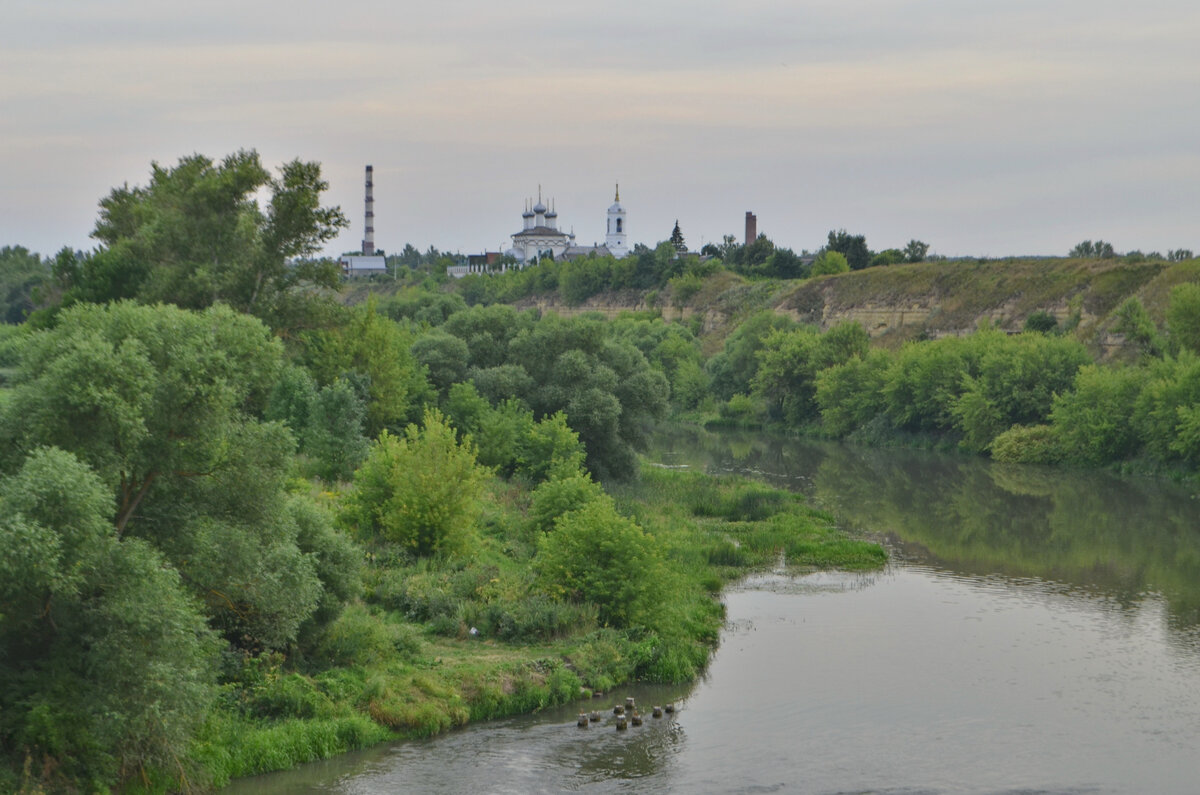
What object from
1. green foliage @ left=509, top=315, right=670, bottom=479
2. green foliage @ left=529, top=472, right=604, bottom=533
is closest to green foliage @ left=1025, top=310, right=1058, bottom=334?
green foliage @ left=509, top=315, right=670, bottom=479

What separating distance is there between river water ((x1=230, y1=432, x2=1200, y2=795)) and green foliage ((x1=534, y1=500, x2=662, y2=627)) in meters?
2.17

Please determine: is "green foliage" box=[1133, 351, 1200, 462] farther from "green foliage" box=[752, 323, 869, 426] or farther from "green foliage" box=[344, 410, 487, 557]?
"green foliage" box=[344, 410, 487, 557]

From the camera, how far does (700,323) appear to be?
11919 cm

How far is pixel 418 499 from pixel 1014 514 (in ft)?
87.2

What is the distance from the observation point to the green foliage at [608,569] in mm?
26188

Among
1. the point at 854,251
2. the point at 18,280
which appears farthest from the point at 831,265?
the point at 18,280

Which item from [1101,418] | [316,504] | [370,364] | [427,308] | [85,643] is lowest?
[85,643]

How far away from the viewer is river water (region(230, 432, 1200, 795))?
779 inches

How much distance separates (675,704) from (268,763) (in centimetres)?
783

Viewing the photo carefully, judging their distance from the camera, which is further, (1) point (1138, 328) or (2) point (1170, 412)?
(1) point (1138, 328)

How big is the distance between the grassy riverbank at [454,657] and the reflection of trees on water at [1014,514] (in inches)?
360

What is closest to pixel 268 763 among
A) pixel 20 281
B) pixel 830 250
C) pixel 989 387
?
pixel 989 387

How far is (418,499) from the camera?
1144 inches

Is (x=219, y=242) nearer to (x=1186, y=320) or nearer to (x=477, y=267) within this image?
(x=1186, y=320)
